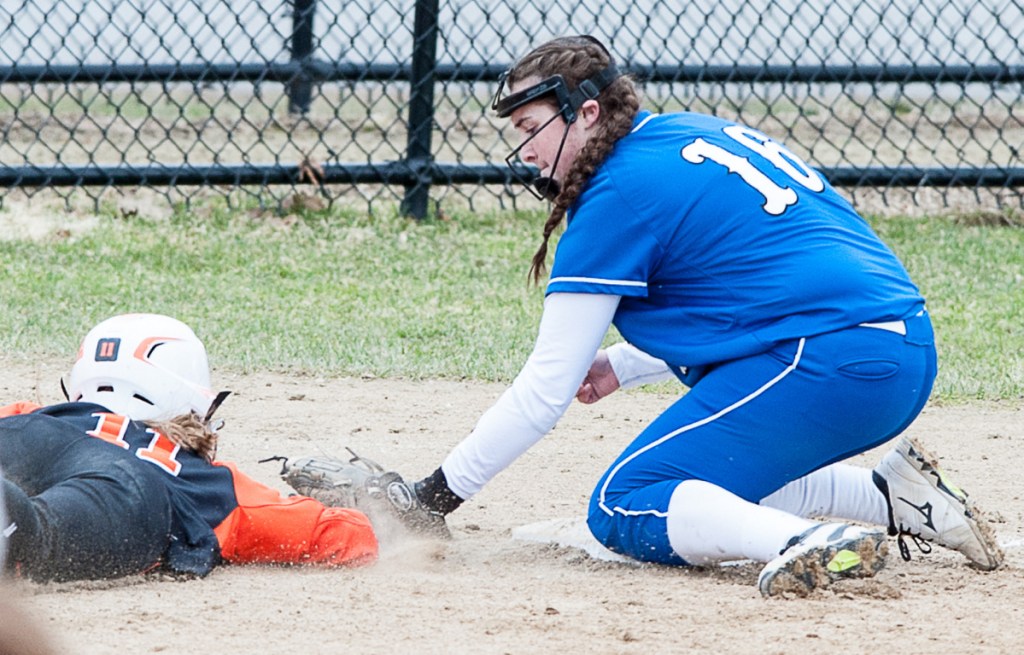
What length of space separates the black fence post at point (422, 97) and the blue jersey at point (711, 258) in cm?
452

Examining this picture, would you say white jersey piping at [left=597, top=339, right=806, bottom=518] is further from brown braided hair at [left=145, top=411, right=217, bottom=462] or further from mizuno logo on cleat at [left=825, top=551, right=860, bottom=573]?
brown braided hair at [left=145, top=411, right=217, bottom=462]

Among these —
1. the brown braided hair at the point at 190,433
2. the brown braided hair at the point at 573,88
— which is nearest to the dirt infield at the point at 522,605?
the brown braided hair at the point at 190,433

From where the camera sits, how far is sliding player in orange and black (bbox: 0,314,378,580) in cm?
282

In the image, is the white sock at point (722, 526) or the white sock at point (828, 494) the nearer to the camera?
the white sock at point (722, 526)

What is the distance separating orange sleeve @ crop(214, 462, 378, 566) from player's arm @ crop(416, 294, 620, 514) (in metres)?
0.26

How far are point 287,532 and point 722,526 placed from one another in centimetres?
86

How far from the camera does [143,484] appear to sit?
9.52 feet

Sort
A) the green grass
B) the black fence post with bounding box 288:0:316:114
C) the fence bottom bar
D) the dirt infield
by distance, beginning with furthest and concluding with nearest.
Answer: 1. the black fence post with bounding box 288:0:316:114
2. the fence bottom bar
3. the green grass
4. the dirt infield

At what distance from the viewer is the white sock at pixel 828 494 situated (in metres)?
3.31

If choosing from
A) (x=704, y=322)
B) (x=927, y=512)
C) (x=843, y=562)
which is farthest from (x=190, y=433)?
(x=927, y=512)

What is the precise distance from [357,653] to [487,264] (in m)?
4.47

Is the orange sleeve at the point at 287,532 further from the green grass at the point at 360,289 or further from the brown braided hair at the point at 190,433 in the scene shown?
the green grass at the point at 360,289

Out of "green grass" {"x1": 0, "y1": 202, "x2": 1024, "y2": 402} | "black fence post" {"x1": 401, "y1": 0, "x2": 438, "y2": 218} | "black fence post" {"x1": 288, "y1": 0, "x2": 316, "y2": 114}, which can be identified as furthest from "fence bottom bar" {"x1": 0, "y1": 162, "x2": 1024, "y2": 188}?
"black fence post" {"x1": 288, "y1": 0, "x2": 316, "y2": 114}

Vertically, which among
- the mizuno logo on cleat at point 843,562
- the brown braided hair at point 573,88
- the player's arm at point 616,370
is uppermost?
the brown braided hair at point 573,88
